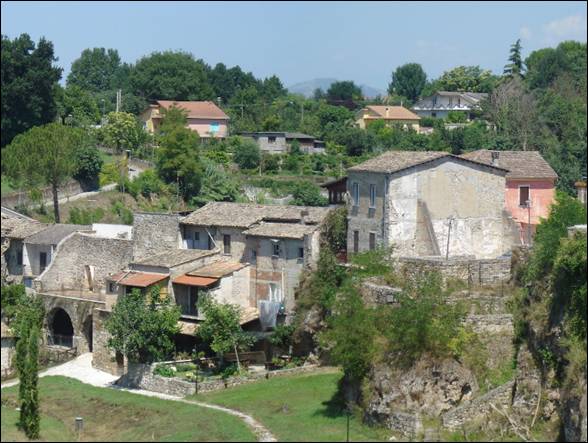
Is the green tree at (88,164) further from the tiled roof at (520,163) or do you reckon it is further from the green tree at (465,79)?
the green tree at (465,79)

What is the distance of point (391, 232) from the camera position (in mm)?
50406

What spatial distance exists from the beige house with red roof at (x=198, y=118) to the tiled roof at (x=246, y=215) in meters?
39.5

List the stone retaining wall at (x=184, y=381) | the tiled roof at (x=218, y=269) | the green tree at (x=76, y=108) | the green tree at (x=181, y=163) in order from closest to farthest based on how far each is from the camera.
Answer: the stone retaining wall at (x=184, y=381), the tiled roof at (x=218, y=269), the green tree at (x=181, y=163), the green tree at (x=76, y=108)

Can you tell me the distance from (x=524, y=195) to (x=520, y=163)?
1.79 metres

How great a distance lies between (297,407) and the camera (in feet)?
142

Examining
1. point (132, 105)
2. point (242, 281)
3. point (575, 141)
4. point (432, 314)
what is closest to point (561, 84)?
point (575, 141)

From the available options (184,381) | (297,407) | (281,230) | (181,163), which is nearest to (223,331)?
(184,381)

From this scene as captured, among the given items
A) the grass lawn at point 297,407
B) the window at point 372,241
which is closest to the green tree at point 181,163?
the window at point 372,241

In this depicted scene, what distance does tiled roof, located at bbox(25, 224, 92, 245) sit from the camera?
200 ft

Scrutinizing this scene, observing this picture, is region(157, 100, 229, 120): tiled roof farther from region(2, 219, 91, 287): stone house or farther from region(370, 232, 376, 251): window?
region(370, 232, 376, 251): window

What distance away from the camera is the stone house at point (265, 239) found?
5250cm

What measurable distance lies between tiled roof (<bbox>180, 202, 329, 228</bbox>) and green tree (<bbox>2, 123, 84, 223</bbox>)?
25.7 ft

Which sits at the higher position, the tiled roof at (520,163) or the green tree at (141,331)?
the tiled roof at (520,163)

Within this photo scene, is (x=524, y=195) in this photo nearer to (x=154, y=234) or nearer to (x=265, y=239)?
(x=265, y=239)
